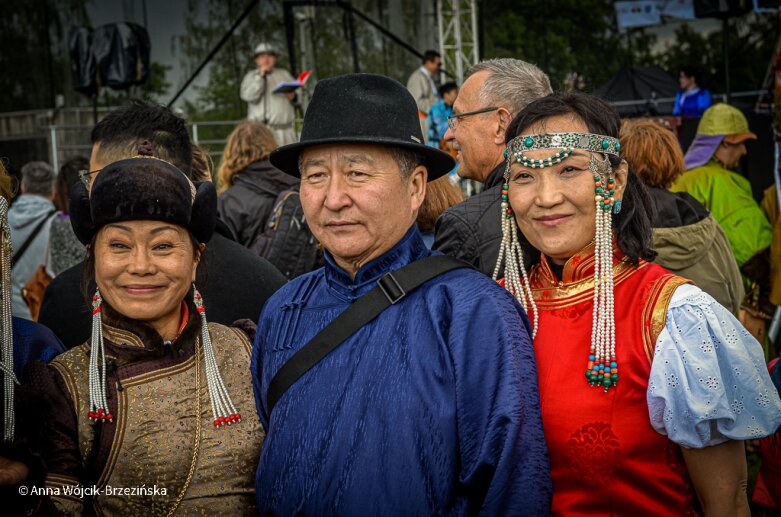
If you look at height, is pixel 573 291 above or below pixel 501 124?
below

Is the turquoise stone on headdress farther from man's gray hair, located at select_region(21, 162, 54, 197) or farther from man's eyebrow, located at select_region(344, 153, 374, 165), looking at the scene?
man's gray hair, located at select_region(21, 162, 54, 197)

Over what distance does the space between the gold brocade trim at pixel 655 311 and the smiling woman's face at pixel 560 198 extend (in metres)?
0.25

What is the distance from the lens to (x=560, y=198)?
247cm

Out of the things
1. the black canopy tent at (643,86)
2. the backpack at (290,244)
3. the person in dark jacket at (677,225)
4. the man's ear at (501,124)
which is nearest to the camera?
the man's ear at (501,124)

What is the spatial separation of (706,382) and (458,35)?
1131 centimetres

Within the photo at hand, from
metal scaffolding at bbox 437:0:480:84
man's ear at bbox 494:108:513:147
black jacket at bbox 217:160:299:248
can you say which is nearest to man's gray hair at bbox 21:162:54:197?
black jacket at bbox 217:160:299:248

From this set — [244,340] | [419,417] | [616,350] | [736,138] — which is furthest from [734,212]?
[419,417]

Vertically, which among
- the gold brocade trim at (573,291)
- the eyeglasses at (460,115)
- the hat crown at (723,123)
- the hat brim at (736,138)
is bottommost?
the gold brocade trim at (573,291)

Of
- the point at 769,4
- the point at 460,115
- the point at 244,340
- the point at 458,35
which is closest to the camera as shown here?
the point at 244,340

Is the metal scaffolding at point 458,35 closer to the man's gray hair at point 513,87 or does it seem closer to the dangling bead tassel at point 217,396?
the man's gray hair at point 513,87

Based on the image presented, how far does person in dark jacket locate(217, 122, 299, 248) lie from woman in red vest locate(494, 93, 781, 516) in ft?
9.95

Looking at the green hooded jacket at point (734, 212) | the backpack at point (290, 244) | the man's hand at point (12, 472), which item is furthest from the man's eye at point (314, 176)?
the green hooded jacket at point (734, 212)

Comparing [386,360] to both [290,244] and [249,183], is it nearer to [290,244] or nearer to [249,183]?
[290,244]

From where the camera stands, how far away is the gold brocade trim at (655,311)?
236 centimetres
